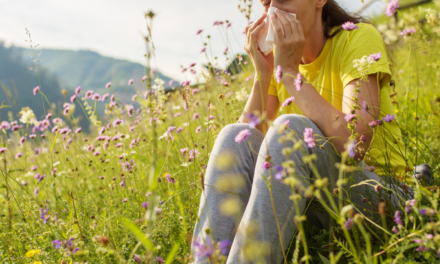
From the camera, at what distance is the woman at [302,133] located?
41.4 inches

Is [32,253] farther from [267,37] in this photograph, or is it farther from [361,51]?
[361,51]

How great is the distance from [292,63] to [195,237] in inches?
36.1

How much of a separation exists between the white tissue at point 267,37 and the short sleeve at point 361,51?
320 millimetres

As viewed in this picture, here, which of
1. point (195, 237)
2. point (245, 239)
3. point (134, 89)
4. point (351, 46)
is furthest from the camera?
point (134, 89)

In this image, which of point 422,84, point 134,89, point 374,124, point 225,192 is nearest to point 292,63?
point 374,124

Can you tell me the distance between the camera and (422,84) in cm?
305

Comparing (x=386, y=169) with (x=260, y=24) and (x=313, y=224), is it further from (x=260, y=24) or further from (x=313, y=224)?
(x=260, y=24)

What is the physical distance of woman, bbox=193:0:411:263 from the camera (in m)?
1.05

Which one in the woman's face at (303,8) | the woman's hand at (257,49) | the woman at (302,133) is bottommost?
the woman at (302,133)

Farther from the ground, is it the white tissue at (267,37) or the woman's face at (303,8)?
the woman's face at (303,8)

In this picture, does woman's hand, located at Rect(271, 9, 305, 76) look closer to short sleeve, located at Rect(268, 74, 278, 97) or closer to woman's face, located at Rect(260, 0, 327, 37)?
woman's face, located at Rect(260, 0, 327, 37)

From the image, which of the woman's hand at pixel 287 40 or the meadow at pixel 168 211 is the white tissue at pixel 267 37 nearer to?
the woman's hand at pixel 287 40

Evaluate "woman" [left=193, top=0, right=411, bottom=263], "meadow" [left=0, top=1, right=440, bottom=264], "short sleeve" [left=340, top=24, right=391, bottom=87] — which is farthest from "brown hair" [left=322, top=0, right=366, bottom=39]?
"meadow" [left=0, top=1, right=440, bottom=264]

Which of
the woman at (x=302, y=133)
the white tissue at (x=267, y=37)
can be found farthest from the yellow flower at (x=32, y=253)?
the white tissue at (x=267, y=37)
